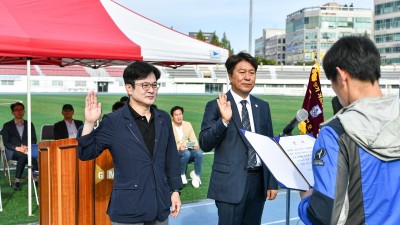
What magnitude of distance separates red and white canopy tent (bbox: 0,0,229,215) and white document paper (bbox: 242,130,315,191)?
3384mm

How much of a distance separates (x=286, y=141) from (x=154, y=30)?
4.14 meters

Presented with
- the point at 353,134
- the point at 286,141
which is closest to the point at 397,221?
the point at 353,134

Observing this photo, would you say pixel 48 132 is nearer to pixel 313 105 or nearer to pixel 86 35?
pixel 86 35

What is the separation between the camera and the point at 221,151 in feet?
12.3

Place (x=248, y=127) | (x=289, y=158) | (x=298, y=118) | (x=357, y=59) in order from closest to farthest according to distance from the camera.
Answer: (x=357, y=59), (x=289, y=158), (x=298, y=118), (x=248, y=127)

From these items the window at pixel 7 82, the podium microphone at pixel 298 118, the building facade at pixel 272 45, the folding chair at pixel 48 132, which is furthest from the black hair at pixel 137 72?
the building facade at pixel 272 45

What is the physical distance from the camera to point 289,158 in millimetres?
2607

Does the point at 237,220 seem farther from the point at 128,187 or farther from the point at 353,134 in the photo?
the point at 353,134

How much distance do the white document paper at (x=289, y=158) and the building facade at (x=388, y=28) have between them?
284 ft

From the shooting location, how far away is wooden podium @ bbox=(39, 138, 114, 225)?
4512 millimetres

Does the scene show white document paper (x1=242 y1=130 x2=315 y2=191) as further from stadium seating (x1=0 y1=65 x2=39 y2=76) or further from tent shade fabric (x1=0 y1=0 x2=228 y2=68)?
stadium seating (x1=0 y1=65 x2=39 y2=76)

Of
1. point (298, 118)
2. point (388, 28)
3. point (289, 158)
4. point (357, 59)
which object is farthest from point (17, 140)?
point (388, 28)

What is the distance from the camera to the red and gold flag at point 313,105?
4.78 metres

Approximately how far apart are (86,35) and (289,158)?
392 cm
